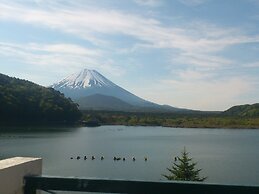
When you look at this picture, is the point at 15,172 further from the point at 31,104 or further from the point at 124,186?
the point at 31,104

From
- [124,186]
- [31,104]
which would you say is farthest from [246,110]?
[124,186]

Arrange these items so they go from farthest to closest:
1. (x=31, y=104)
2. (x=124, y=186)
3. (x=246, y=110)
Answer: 1. (x=246, y=110)
2. (x=31, y=104)
3. (x=124, y=186)

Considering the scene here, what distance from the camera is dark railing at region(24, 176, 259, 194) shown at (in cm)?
209

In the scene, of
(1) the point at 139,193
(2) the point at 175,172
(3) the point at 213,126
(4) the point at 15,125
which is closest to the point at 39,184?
(1) the point at 139,193

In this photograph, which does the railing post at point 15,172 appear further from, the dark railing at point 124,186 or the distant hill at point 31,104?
the distant hill at point 31,104

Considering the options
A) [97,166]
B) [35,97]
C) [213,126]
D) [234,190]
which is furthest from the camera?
[213,126]

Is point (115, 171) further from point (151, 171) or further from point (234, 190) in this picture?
point (234, 190)

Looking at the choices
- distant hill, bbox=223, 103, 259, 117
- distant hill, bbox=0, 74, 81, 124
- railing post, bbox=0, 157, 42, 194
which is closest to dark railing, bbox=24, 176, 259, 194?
railing post, bbox=0, 157, 42, 194

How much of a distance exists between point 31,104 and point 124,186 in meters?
86.1

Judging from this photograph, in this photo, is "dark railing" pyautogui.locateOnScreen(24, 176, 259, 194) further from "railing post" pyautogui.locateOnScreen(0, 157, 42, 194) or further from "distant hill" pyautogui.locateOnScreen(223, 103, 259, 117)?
"distant hill" pyautogui.locateOnScreen(223, 103, 259, 117)

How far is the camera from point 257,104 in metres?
146

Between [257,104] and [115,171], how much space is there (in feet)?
404

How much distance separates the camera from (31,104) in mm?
86250

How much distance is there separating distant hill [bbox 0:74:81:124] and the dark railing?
78614mm
